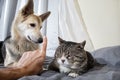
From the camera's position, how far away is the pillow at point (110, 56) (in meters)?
1.34

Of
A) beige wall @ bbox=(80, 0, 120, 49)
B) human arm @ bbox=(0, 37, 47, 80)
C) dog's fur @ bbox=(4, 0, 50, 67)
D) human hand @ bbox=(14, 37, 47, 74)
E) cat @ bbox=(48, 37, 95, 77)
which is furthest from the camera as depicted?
beige wall @ bbox=(80, 0, 120, 49)

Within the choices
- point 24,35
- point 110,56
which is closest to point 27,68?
point 24,35

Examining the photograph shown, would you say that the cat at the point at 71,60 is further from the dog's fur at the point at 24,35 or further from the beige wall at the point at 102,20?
the beige wall at the point at 102,20

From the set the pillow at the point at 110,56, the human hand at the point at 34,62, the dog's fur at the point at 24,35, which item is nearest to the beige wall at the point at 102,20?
the pillow at the point at 110,56

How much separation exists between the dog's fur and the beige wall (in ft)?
3.21

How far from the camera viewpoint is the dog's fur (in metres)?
1.27

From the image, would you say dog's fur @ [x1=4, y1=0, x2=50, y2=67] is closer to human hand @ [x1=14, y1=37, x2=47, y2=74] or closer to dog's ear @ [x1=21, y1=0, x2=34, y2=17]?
dog's ear @ [x1=21, y1=0, x2=34, y2=17]

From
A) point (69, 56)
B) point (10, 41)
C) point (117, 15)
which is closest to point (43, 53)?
point (69, 56)

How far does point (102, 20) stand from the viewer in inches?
84.7

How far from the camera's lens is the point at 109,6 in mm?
2123

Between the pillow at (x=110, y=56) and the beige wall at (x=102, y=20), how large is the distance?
0.63 metres

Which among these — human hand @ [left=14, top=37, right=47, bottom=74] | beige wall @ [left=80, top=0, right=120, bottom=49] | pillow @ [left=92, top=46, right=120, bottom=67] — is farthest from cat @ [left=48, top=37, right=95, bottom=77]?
beige wall @ [left=80, top=0, right=120, bottom=49]

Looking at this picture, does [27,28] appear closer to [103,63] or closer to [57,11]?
[103,63]

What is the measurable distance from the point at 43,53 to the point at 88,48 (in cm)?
102
